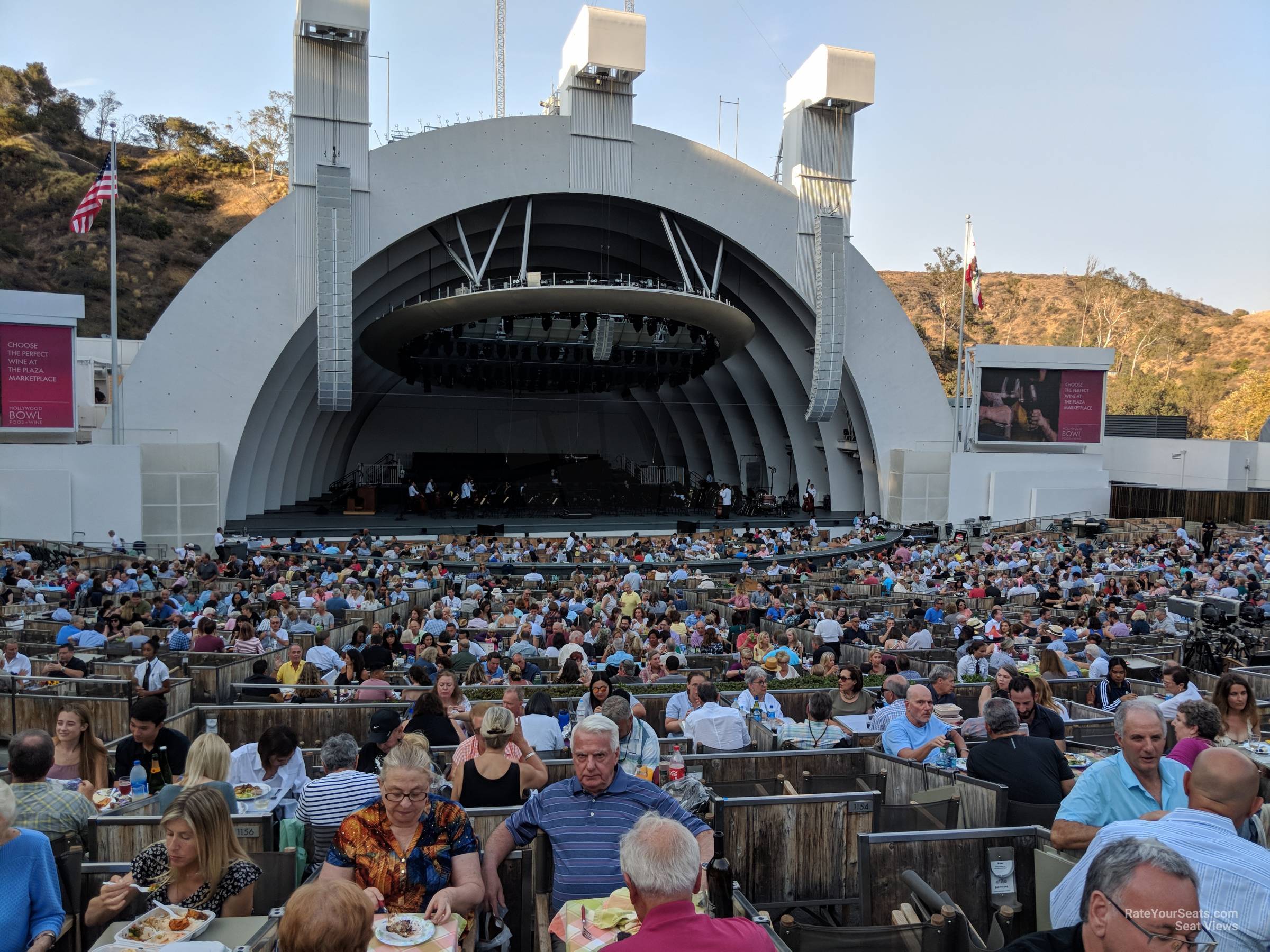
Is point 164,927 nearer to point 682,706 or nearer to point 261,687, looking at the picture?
point 682,706

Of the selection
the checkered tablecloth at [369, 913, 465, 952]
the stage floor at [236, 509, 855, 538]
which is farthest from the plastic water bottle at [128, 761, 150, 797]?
the stage floor at [236, 509, 855, 538]

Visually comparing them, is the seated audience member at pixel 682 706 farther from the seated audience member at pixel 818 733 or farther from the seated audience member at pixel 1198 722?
the seated audience member at pixel 1198 722

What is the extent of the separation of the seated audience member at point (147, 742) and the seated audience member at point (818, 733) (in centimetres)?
384

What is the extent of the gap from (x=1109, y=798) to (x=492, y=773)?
2.71 meters

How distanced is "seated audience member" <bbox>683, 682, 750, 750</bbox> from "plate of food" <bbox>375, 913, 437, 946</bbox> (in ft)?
10.7

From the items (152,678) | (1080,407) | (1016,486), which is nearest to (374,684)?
(152,678)

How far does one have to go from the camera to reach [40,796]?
4203 mm

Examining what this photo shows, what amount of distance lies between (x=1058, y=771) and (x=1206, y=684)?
244 inches

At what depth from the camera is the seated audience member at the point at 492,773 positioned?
4539mm

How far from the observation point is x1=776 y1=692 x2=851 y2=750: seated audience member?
6301mm

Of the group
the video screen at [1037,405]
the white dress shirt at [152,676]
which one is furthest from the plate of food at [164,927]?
the video screen at [1037,405]

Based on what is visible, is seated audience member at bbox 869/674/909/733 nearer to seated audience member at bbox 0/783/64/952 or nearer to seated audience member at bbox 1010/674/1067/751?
seated audience member at bbox 1010/674/1067/751

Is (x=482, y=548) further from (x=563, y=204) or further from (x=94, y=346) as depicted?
(x=94, y=346)

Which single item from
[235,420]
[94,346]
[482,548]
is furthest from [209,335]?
[94,346]
